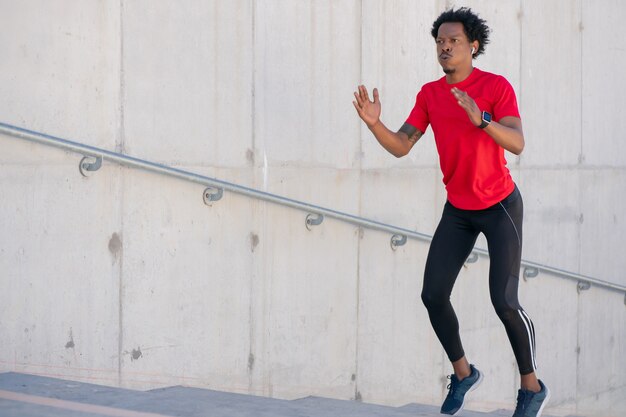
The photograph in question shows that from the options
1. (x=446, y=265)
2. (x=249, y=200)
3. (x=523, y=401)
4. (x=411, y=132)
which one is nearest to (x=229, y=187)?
(x=249, y=200)

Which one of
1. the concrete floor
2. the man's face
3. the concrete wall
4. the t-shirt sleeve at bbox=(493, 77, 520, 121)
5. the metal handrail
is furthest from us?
the concrete wall

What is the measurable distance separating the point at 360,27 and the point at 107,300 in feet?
8.34

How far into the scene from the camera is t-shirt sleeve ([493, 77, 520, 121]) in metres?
4.43

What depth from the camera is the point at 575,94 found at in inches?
355

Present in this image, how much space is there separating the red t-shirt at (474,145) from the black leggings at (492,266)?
6 cm

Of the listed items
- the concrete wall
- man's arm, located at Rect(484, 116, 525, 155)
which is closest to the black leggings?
man's arm, located at Rect(484, 116, 525, 155)

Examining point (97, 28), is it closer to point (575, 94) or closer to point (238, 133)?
point (238, 133)

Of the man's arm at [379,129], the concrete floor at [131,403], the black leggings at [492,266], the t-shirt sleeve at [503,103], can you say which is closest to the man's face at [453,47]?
the t-shirt sleeve at [503,103]

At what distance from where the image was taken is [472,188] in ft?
14.8

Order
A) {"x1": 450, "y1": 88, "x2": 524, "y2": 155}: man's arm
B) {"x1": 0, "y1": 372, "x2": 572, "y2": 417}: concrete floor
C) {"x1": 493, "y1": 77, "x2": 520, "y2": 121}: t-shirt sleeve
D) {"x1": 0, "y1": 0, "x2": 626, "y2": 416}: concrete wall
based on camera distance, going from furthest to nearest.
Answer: {"x1": 0, "y1": 0, "x2": 626, "y2": 416}: concrete wall
{"x1": 493, "y1": 77, "x2": 520, "y2": 121}: t-shirt sleeve
{"x1": 450, "y1": 88, "x2": 524, "y2": 155}: man's arm
{"x1": 0, "y1": 372, "x2": 572, "y2": 417}: concrete floor

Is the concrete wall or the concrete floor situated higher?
the concrete wall

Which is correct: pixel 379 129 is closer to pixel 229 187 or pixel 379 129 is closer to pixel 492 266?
pixel 492 266

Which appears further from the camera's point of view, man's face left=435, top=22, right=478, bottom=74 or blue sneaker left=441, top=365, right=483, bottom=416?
blue sneaker left=441, top=365, right=483, bottom=416

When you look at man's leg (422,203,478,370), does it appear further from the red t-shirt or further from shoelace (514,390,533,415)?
shoelace (514,390,533,415)
